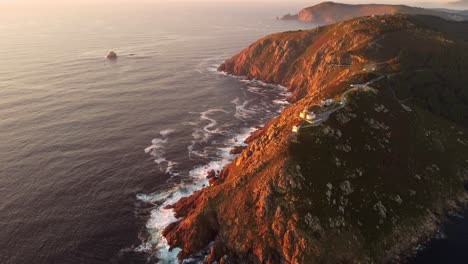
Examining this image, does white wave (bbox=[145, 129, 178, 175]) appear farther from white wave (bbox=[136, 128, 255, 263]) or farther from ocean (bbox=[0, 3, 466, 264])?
white wave (bbox=[136, 128, 255, 263])

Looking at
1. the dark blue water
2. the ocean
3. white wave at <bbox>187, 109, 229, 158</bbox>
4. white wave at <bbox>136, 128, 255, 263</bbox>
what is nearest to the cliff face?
white wave at <bbox>136, 128, 255, 263</bbox>

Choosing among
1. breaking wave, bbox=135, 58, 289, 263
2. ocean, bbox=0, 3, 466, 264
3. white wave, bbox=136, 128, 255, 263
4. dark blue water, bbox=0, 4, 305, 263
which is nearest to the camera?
white wave, bbox=136, 128, 255, 263

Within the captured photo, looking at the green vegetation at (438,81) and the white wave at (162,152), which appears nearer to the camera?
the white wave at (162,152)

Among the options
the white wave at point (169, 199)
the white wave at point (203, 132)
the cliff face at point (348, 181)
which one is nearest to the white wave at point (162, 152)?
the white wave at point (169, 199)

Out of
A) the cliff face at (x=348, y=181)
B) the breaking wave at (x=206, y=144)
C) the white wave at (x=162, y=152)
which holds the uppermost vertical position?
the cliff face at (x=348, y=181)

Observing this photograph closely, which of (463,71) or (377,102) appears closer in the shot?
(377,102)

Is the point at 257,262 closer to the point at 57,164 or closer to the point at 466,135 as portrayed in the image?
the point at 57,164


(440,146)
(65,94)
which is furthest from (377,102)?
(65,94)

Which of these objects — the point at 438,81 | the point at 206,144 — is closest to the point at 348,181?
the point at 206,144

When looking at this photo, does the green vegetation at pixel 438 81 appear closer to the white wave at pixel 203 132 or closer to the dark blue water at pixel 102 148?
the dark blue water at pixel 102 148
